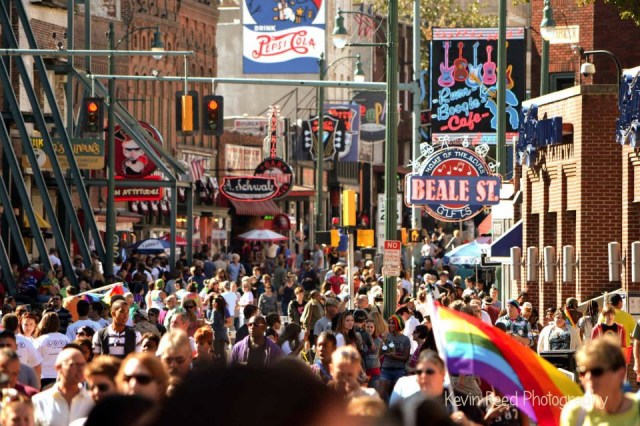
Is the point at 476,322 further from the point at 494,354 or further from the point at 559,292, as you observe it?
the point at 559,292

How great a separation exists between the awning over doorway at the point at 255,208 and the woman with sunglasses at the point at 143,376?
68199mm

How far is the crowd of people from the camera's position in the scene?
1.68 metres

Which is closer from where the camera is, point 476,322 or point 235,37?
point 476,322

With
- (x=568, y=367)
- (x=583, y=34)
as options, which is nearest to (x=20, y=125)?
(x=583, y=34)

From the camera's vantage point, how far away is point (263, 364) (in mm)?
1747

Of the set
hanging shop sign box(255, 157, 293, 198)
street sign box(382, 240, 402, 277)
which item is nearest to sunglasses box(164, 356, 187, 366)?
street sign box(382, 240, 402, 277)

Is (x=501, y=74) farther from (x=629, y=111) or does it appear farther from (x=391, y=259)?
(x=391, y=259)

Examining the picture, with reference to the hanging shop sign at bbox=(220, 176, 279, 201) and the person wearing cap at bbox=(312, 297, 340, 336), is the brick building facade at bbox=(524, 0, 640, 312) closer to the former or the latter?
the person wearing cap at bbox=(312, 297, 340, 336)

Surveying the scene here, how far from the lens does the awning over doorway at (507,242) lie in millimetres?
32188

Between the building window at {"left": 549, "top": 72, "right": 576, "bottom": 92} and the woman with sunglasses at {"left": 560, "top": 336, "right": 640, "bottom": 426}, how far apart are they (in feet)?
115

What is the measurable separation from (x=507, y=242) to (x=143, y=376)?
27.1m

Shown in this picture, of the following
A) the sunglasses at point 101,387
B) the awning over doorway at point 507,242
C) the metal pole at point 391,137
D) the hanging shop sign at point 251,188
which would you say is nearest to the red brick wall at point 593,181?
the metal pole at point 391,137

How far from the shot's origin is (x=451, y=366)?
8.41 metres

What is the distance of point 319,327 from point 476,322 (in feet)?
30.8
